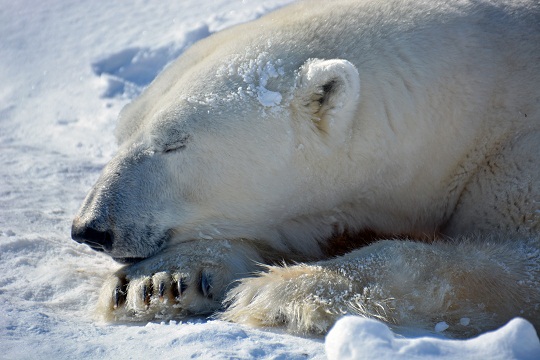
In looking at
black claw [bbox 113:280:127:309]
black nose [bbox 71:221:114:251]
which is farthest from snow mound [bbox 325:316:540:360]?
black nose [bbox 71:221:114:251]

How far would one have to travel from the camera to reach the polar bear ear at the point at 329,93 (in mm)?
2754

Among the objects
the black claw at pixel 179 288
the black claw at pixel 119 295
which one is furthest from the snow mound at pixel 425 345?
the black claw at pixel 119 295

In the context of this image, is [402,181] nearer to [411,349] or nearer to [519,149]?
[519,149]

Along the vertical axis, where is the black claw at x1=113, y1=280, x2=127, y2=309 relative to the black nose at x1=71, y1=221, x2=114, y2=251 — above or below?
below

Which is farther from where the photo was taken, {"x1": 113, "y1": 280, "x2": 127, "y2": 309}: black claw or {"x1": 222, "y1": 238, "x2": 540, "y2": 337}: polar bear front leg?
{"x1": 113, "y1": 280, "x2": 127, "y2": 309}: black claw

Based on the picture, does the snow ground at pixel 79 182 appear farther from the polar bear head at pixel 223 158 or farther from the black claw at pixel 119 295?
the polar bear head at pixel 223 158

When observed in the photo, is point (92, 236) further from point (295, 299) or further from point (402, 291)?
point (402, 291)

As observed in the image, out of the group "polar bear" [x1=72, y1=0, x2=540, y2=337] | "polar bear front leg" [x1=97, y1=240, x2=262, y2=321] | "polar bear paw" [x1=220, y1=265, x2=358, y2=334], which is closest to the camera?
"polar bear paw" [x1=220, y1=265, x2=358, y2=334]

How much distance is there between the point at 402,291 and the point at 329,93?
0.78m

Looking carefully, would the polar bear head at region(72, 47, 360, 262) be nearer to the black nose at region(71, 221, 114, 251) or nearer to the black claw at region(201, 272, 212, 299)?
the black nose at region(71, 221, 114, 251)

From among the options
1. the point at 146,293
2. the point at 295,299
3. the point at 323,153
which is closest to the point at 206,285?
the point at 146,293

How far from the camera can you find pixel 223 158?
9.61 ft

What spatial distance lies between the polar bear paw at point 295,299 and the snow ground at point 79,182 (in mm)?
87

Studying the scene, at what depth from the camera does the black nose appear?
2830 mm
